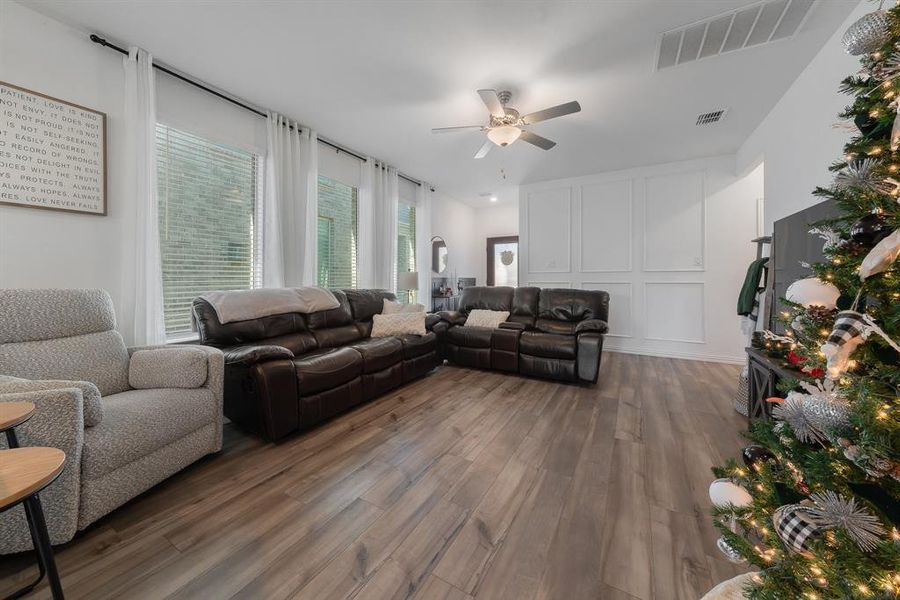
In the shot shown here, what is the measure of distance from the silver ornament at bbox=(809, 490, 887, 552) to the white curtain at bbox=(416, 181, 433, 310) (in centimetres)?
480

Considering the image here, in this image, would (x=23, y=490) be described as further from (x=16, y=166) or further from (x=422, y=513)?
(x=16, y=166)

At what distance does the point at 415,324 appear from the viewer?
3.53 m

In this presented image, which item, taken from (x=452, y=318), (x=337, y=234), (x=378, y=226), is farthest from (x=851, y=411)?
(x=378, y=226)

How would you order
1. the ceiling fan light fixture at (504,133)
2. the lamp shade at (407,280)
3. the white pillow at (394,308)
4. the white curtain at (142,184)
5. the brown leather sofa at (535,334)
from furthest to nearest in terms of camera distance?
the lamp shade at (407,280)
the white pillow at (394,308)
the brown leather sofa at (535,334)
the ceiling fan light fixture at (504,133)
the white curtain at (142,184)

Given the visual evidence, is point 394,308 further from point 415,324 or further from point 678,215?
point 678,215

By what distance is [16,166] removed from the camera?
188 cm

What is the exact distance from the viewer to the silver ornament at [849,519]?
628mm

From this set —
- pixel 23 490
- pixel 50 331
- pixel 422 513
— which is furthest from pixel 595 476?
pixel 50 331

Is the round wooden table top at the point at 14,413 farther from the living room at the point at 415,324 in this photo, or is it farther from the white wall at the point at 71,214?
the white wall at the point at 71,214

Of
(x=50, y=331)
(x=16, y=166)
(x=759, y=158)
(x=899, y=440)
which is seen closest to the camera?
(x=899, y=440)

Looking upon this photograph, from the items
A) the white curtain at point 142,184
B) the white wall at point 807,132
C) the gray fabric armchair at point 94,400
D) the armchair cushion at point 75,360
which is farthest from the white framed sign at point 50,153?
the white wall at point 807,132

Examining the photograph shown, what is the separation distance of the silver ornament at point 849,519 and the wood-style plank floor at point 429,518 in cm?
71

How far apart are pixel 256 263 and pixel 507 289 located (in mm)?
3013

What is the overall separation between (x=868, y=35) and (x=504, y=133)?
2262mm
